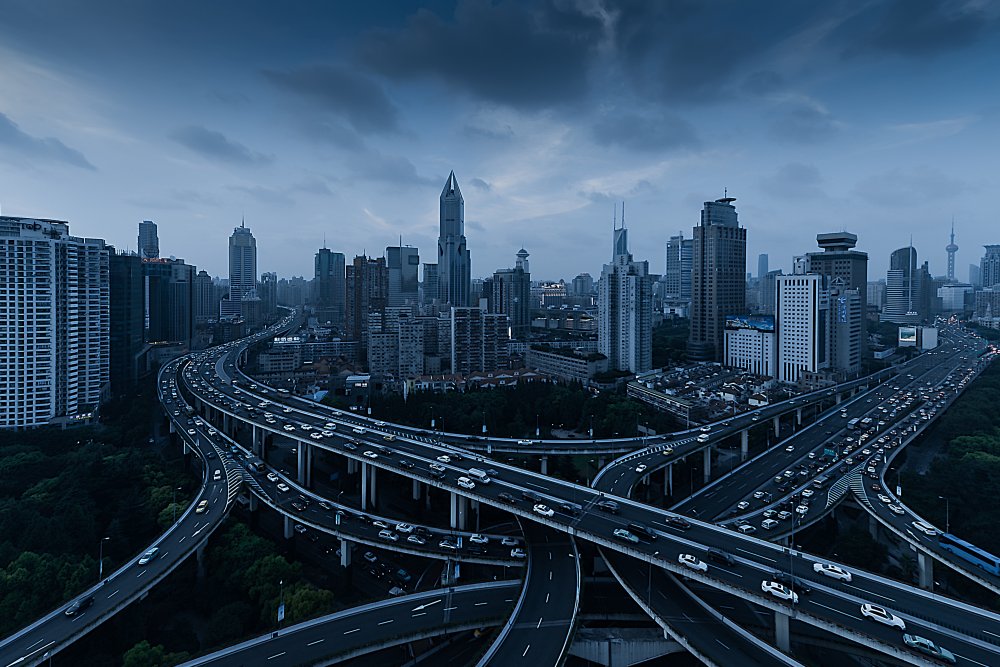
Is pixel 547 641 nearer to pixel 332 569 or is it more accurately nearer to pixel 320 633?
pixel 320 633

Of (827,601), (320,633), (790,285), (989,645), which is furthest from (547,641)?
(790,285)

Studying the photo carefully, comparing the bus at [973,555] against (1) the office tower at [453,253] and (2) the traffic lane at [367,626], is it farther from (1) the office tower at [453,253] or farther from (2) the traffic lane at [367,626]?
(1) the office tower at [453,253]

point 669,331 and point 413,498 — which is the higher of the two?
point 669,331

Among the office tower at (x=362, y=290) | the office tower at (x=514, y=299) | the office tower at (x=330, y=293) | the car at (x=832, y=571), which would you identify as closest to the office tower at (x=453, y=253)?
the office tower at (x=514, y=299)

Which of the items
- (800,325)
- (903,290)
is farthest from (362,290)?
(903,290)

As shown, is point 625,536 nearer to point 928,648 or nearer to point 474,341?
point 928,648

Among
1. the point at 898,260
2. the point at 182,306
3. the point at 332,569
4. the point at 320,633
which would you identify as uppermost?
the point at 898,260

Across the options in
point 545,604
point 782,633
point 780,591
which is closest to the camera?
point 780,591
